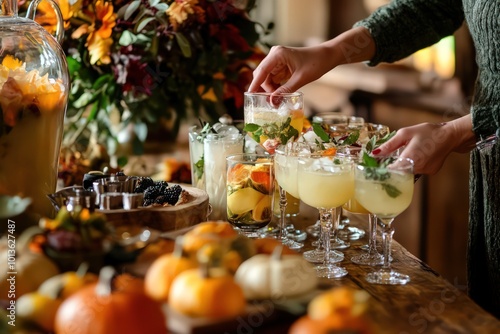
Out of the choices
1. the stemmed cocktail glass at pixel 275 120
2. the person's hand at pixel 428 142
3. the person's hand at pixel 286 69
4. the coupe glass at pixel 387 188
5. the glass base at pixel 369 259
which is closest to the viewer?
the coupe glass at pixel 387 188

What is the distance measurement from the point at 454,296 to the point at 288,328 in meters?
0.47

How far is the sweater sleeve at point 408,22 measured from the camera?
85.4 inches

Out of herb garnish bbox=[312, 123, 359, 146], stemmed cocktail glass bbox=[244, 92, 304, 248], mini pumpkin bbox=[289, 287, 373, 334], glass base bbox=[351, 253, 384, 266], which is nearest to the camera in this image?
mini pumpkin bbox=[289, 287, 373, 334]

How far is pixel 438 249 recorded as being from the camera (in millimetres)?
4113

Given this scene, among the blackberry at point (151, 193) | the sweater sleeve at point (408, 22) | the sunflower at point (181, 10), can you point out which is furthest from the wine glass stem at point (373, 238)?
the sunflower at point (181, 10)

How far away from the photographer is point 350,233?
6.45ft

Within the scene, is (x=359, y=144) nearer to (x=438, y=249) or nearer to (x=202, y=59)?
(x=202, y=59)

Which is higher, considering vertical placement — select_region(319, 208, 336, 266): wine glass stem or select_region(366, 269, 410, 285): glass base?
select_region(319, 208, 336, 266): wine glass stem

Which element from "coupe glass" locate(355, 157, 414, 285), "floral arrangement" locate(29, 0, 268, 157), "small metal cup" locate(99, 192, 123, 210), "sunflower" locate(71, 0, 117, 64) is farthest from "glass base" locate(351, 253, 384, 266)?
"sunflower" locate(71, 0, 117, 64)

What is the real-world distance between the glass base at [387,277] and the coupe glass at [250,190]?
34 cm

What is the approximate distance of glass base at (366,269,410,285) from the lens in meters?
1.52

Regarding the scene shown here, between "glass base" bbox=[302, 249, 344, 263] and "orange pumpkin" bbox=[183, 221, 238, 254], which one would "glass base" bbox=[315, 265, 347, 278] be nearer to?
"glass base" bbox=[302, 249, 344, 263]

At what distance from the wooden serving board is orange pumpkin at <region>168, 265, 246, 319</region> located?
17.9 inches

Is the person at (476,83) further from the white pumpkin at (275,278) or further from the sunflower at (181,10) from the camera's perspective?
the white pumpkin at (275,278)
